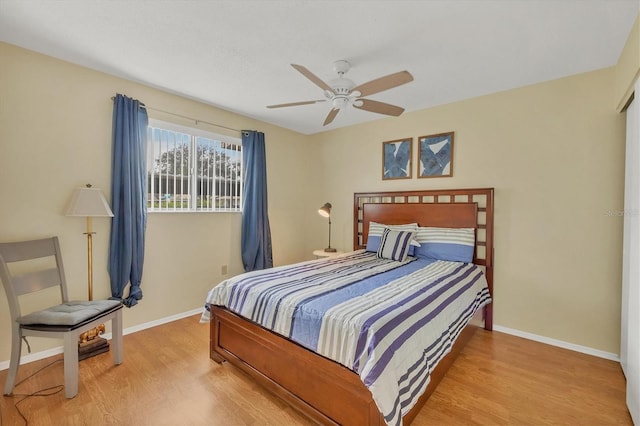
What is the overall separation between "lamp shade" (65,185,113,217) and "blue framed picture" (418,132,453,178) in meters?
3.43

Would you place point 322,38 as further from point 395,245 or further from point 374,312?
point 395,245

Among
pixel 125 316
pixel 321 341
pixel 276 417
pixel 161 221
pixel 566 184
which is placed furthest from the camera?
pixel 161 221

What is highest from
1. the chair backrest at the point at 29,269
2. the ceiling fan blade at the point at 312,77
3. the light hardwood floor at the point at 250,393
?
the ceiling fan blade at the point at 312,77

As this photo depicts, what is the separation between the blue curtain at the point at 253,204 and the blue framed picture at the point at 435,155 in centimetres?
214

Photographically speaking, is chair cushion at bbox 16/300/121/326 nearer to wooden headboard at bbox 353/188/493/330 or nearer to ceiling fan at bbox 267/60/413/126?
ceiling fan at bbox 267/60/413/126

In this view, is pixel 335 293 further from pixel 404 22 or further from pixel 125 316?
pixel 125 316

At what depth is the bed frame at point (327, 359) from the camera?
5.03ft

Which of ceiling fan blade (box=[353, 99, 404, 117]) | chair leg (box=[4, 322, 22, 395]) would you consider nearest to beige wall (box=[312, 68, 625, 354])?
ceiling fan blade (box=[353, 99, 404, 117])

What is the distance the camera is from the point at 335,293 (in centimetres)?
201

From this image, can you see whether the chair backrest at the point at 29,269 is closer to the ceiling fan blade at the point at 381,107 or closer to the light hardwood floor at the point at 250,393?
the light hardwood floor at the point at 250,393

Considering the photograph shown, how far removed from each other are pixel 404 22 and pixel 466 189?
2.01 m

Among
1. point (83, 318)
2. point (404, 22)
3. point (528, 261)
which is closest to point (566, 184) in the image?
point (528, 261)

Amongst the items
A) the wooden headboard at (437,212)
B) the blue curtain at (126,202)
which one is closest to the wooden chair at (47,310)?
the blue curtain at (126,202)

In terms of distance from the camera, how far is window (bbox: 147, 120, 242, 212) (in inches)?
126
